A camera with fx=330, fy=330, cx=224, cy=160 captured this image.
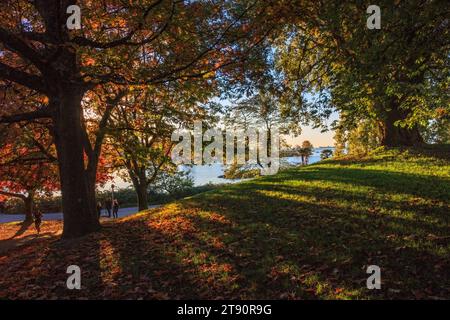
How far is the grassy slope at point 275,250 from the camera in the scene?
589 cm

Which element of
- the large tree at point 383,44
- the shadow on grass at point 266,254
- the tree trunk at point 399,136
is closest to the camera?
the shadow on grass at point 266,254

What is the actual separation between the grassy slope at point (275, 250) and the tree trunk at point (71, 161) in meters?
0.72

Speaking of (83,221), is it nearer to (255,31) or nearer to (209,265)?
(209,265)

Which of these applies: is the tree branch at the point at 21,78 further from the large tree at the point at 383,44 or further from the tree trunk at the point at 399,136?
the tree trunk at the point at 399,136

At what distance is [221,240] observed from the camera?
8594mm

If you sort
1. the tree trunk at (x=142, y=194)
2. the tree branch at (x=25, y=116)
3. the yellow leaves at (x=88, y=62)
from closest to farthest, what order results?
the yellow leaves at (x=88, y=62) < the tree branch at (x=25, y=116) < the tree trunk at (x=142, y=194)

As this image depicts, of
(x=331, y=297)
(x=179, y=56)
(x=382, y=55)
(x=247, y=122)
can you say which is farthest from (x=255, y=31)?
(x=247, y=122)

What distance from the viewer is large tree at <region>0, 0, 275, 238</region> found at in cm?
892

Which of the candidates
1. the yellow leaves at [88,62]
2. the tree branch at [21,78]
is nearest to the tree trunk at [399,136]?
the yellow leaves at [88,62]

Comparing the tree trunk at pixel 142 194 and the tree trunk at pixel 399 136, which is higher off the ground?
the tree trunk at pixel 399 136

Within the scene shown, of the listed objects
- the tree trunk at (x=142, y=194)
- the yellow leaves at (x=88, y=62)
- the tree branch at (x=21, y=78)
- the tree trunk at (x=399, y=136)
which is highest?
the yellow leaves at (x=88, y=62)

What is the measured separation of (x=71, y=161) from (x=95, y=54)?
140 inches

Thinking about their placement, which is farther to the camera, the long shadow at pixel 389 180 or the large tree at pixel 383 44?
the long shadow at pixel 389 180

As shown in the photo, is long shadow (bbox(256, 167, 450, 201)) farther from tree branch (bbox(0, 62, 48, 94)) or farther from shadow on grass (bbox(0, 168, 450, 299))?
tree branch (bbox(0, 62, 48, 94))
